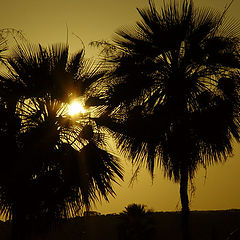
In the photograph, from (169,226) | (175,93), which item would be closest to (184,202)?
(175,93)

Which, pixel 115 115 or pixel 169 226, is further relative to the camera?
pixel 169 226

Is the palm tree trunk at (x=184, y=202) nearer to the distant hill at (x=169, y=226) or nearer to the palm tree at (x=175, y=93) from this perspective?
the palm tree at (x=175, y=93)

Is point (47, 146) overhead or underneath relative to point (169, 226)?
underneath

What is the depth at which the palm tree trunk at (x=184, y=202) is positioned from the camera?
9.39m

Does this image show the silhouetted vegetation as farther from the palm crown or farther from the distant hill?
the distant hill

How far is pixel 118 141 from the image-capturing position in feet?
31.2

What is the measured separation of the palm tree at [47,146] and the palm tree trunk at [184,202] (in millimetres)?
1565

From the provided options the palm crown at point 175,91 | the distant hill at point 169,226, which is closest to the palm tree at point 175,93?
the palm crown at point 175,91

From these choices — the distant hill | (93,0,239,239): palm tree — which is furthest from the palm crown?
the distant hill

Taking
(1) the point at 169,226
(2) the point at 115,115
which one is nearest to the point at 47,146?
(2) the point at 115,115

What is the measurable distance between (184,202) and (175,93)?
250 centimetres

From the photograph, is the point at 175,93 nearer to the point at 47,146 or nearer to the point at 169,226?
the point at 47,146

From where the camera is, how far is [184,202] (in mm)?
9812

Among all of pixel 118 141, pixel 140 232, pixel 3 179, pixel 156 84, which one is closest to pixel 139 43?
pixel 156 84
